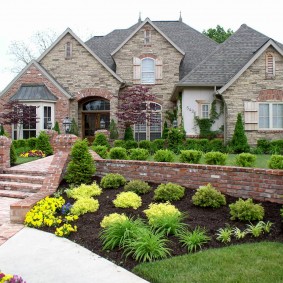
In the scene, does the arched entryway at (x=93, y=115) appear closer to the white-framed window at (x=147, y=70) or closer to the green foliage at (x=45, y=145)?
the white-framed window at (x=147, y=70)

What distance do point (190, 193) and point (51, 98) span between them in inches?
587

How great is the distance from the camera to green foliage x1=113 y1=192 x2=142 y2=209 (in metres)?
7.19

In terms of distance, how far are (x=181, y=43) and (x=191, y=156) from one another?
17475 mm

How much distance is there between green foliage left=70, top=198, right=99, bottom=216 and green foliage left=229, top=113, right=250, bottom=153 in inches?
415

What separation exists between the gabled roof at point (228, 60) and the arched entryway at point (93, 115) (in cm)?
657

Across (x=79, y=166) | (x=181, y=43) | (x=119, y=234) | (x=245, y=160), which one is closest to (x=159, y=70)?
(x=181, y=43)

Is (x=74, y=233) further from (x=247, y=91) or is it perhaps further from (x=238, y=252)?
(x=247, y=91)

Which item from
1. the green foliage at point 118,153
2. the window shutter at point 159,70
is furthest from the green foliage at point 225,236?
the window shutter at point 159,70

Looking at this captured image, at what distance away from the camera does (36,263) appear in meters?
5.04

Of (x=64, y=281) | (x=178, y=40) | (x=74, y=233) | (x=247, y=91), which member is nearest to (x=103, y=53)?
(x=178, y=40)

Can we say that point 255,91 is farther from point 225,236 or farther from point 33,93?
point 225,236

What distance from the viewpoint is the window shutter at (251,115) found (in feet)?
57.4

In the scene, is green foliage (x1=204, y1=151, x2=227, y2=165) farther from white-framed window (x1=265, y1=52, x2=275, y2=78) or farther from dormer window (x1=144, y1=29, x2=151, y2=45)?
dormer window (x1=144, y1=29, x2=151, y2=45)

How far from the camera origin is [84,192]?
8148 millimetres
